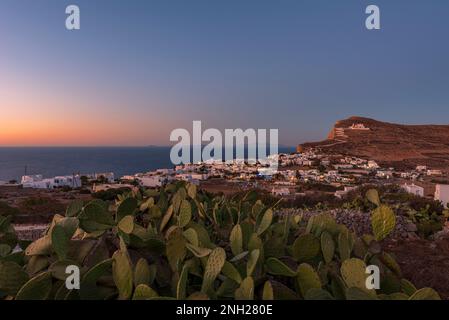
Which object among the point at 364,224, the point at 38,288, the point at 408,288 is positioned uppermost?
the point at 38,288

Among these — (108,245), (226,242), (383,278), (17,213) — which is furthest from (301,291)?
(17,213)

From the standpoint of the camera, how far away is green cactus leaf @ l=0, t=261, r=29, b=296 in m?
1.17

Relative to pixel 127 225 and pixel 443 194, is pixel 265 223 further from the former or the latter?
pixel 443 194

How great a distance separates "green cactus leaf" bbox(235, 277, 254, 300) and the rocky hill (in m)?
38.2

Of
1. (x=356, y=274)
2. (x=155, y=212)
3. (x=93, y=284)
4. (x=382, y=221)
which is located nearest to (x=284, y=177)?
(x=155, y=212)

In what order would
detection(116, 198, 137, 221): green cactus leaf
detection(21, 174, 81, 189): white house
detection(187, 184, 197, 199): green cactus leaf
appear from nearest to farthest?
detection(116, 198, 137, 221): green cactus leaf, detection(187, 184, 197, 199): green cactus leaf, detection(21, 174, 81, 189): white house

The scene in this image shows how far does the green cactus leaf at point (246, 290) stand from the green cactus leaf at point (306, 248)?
44 centimetres

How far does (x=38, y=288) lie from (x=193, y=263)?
514 millimetres

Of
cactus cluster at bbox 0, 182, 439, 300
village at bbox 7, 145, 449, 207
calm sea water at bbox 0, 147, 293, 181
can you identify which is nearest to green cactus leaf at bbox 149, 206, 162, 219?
cactus cluster at bbox 0, 182, 439, 300

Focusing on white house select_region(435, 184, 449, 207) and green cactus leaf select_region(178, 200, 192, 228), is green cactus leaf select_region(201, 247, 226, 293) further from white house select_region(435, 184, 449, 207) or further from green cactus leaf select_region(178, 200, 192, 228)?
white house select_region(435, 184, 449, 207)

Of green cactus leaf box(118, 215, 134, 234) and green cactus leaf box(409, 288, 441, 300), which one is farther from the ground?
green cactus leaf box(118, 215, 134, 234)

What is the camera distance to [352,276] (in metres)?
1.16

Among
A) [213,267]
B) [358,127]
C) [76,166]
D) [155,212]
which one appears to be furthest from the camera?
[76,166]

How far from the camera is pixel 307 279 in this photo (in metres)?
1.15
